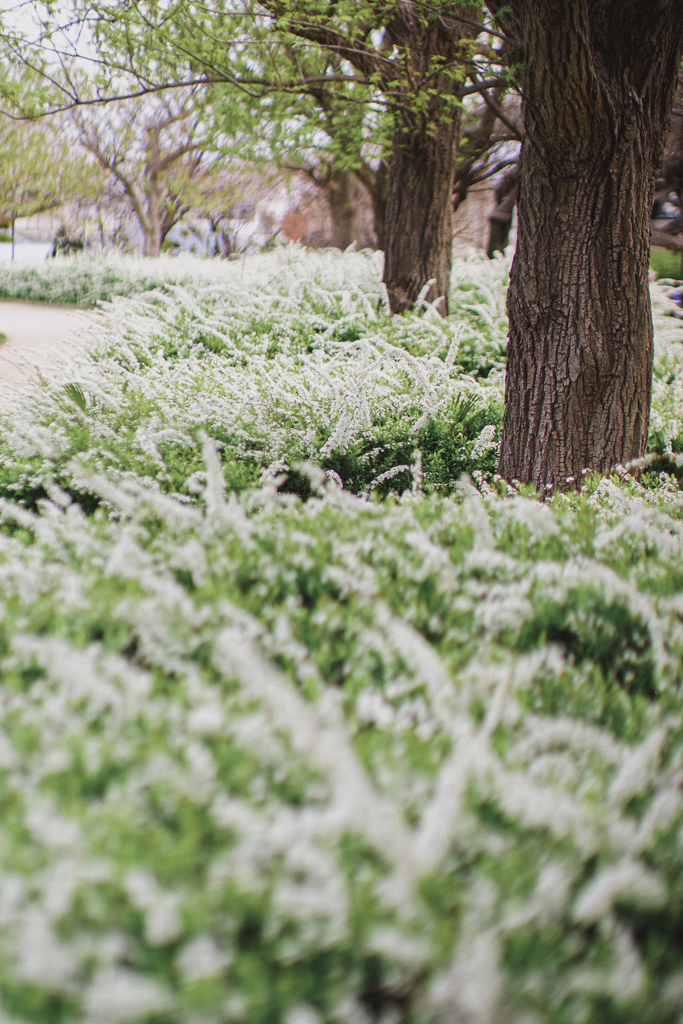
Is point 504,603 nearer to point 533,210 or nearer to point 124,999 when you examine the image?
point 124,999

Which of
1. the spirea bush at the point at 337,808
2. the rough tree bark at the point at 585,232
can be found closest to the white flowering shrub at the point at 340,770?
the spirea bush at the point at 337,808

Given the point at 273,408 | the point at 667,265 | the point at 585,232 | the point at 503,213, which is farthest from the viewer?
the point at 667,265

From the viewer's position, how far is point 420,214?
8336mm

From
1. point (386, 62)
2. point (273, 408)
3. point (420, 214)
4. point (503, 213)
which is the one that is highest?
point (503, 213)

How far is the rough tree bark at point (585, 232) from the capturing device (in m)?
4.05

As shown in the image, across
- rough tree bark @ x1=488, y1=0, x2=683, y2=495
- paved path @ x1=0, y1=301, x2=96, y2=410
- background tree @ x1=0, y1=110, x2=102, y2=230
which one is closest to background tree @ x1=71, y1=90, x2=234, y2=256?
background tree @ x1=0, y1=110, x2=102, y2=230

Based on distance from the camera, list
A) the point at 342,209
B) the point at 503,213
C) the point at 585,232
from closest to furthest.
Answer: the point at 585,232 → the point at 503,213 → the point at 342,209

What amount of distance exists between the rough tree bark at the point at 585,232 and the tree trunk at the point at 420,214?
3.66 metres

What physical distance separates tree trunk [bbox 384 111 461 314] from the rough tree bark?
366cm

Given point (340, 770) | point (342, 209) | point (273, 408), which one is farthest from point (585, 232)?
point (342, 209)

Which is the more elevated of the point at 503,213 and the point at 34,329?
the point at 503,213

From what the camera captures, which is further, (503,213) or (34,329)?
(503,213)

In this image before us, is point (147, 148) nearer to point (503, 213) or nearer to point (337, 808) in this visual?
point (503, 213)

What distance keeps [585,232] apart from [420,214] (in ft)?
14.3
